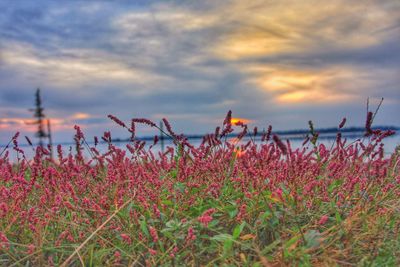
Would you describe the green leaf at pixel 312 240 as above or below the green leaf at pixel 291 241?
above

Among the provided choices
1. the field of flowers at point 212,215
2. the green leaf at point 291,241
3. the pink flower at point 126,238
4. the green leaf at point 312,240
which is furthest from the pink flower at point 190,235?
the green leaf at point 312,240

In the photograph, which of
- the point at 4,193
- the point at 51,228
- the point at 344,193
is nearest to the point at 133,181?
the point at 51,228

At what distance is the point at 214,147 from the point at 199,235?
1523 millimetres

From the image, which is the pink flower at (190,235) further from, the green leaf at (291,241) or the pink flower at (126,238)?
the green leaf at (291,241)

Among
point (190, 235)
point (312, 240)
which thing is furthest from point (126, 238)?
point (312, 240)

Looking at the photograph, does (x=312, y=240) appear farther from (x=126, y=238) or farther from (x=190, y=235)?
(x=126, y=238)

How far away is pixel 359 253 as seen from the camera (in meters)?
3.93

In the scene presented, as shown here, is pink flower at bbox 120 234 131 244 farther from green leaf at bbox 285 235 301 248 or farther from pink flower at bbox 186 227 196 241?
green leaf at bbox 285 235 301 248

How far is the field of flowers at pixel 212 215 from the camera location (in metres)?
3.72

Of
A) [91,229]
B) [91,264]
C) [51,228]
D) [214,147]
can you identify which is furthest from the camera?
[214,147]

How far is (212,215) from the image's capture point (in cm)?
415

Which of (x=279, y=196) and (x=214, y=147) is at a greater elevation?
(x=214, y=147)

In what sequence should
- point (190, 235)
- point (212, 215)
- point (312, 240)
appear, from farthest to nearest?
point (212, 215) < point (190, 235) < point (312, 240)

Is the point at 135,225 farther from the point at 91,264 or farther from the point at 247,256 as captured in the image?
the point at 247,256
